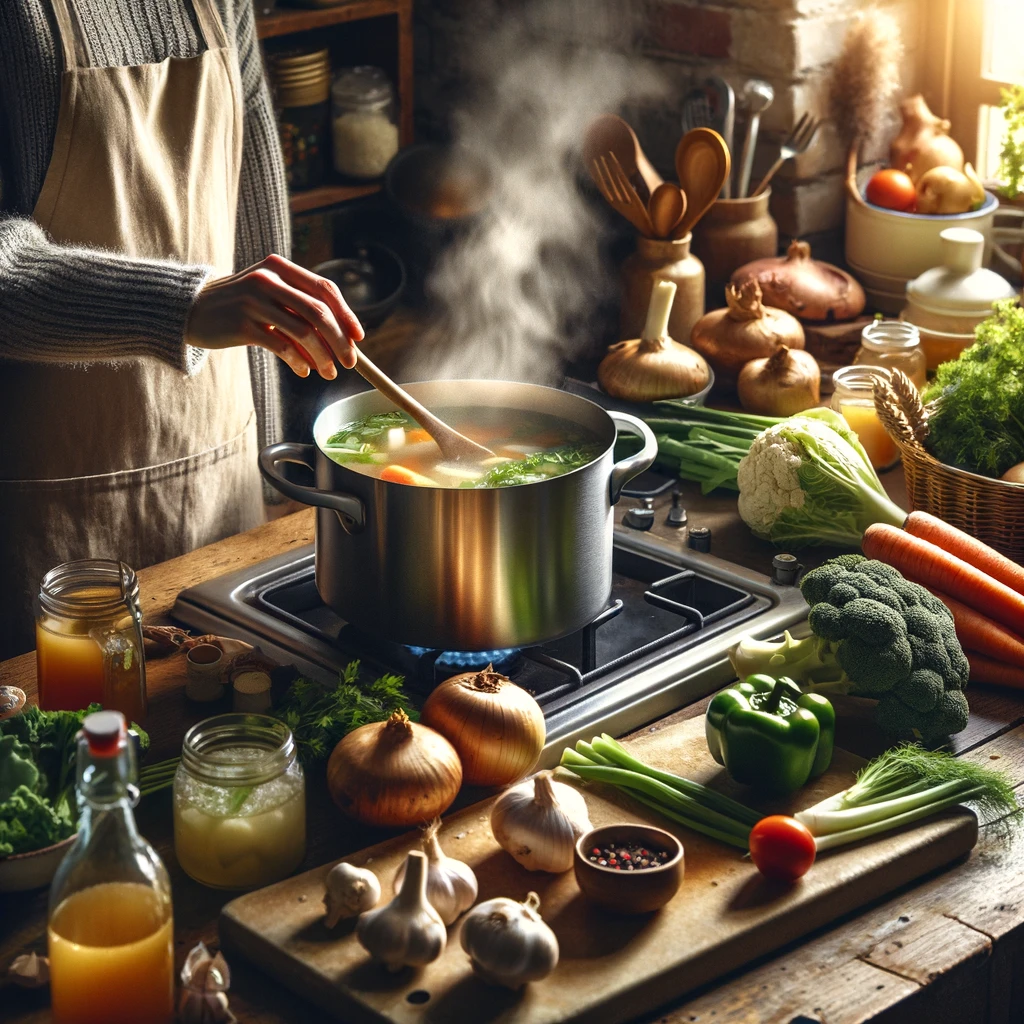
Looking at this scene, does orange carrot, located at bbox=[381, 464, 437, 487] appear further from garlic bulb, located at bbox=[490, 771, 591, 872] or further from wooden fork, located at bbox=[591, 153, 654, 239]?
wooden fork, located at bbox=[591, 153, 654, 239]

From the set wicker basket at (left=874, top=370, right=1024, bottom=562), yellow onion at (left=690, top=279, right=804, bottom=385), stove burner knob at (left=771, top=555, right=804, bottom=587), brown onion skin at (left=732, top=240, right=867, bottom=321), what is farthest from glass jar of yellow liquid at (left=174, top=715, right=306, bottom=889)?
brown onion skin at (left=732, top=240, right=867, bottom=321)

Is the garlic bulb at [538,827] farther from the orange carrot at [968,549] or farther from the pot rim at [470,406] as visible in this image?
the orange carrot at [968,549]

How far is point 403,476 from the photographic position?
1659 mm

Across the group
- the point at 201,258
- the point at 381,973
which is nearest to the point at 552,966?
the point at 381,973

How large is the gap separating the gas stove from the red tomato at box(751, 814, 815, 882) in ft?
0.90

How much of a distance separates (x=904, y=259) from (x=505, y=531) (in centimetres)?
166

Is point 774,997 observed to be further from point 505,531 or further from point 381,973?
point 505,531

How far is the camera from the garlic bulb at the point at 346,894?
1222 millimetres

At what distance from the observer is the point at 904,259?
2855 millimetres

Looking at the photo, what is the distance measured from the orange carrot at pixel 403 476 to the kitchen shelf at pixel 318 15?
1.53m

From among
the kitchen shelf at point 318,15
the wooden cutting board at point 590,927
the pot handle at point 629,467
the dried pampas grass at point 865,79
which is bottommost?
the wooden cutting board at point 590,927

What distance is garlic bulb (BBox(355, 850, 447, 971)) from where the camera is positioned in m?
1.16

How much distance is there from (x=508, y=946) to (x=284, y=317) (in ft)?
2.57

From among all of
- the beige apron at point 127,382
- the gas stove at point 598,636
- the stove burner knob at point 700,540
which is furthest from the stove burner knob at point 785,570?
the beige apron at point 127,382
